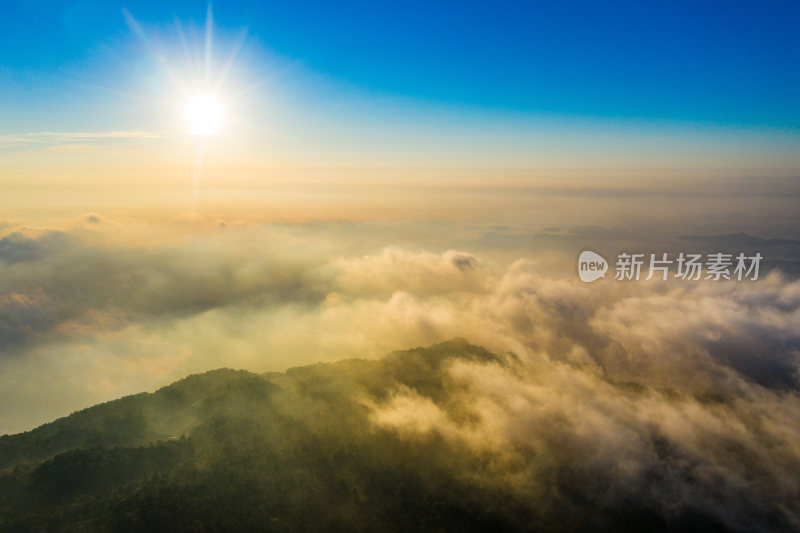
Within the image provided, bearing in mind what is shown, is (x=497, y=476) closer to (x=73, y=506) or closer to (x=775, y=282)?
(x=73, y=506)

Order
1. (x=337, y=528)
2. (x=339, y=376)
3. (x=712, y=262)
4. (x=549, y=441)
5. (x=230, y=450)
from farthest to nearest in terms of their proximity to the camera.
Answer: (x=339, y=376) → (x=549, y=441) → (x=230, y=450) → (x=337, y=528) → (x=712, y=262)

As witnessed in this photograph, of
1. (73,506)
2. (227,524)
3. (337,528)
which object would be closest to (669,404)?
(337,528)

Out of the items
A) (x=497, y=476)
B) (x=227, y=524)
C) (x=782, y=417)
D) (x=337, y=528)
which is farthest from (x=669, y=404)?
(x=227, y=524)

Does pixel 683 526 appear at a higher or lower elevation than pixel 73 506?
lower

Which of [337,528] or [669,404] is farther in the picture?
[669,404]

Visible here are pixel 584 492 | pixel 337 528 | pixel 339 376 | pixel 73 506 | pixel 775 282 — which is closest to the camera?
pixel 73 506

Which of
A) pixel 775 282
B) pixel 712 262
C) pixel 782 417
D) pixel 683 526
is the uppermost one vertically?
pixel 712 262
